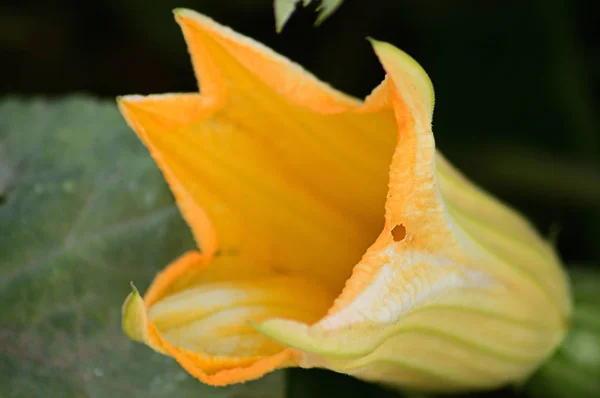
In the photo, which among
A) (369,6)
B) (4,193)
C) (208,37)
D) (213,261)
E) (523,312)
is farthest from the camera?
(369,6)

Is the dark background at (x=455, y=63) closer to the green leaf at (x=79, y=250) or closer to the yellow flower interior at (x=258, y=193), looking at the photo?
the green leaf at (x=79, y=250)

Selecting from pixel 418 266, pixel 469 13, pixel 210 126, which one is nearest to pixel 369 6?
pixel 469 13

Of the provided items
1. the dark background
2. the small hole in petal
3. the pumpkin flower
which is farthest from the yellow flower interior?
the dark background

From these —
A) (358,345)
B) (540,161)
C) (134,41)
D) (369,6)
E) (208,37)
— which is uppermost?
(208,37)

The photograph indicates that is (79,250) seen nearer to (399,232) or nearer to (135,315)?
(135,315)

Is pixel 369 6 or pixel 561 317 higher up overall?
pixel 369 6

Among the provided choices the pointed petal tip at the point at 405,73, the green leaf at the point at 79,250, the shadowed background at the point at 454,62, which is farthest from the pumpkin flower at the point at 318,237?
the shadowed background at the point at 454,62

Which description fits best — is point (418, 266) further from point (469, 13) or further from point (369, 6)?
point (469, 13)
